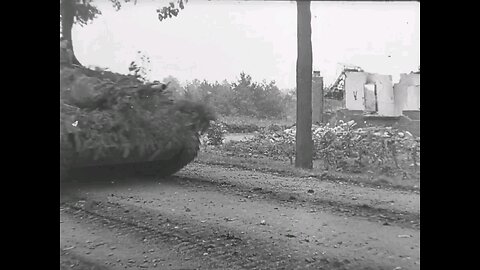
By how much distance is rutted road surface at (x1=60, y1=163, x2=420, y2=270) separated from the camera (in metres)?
1.35

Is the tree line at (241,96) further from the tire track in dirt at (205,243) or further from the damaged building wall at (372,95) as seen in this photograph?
the tire track in dirt at (205,243)

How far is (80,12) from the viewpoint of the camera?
1757 mm

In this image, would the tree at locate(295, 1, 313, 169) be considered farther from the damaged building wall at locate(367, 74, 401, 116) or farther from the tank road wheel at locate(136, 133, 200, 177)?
the tank road wheel at locate(136, 133, 200, 177)

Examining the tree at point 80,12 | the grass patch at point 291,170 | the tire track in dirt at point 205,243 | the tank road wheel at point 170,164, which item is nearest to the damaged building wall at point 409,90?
the grass patch at point 291,170

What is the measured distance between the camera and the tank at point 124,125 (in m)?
1.61

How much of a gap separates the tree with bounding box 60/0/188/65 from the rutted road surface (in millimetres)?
522

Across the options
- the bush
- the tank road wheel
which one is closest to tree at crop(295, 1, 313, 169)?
the bush

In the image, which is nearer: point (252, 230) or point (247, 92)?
point (252, 230)
